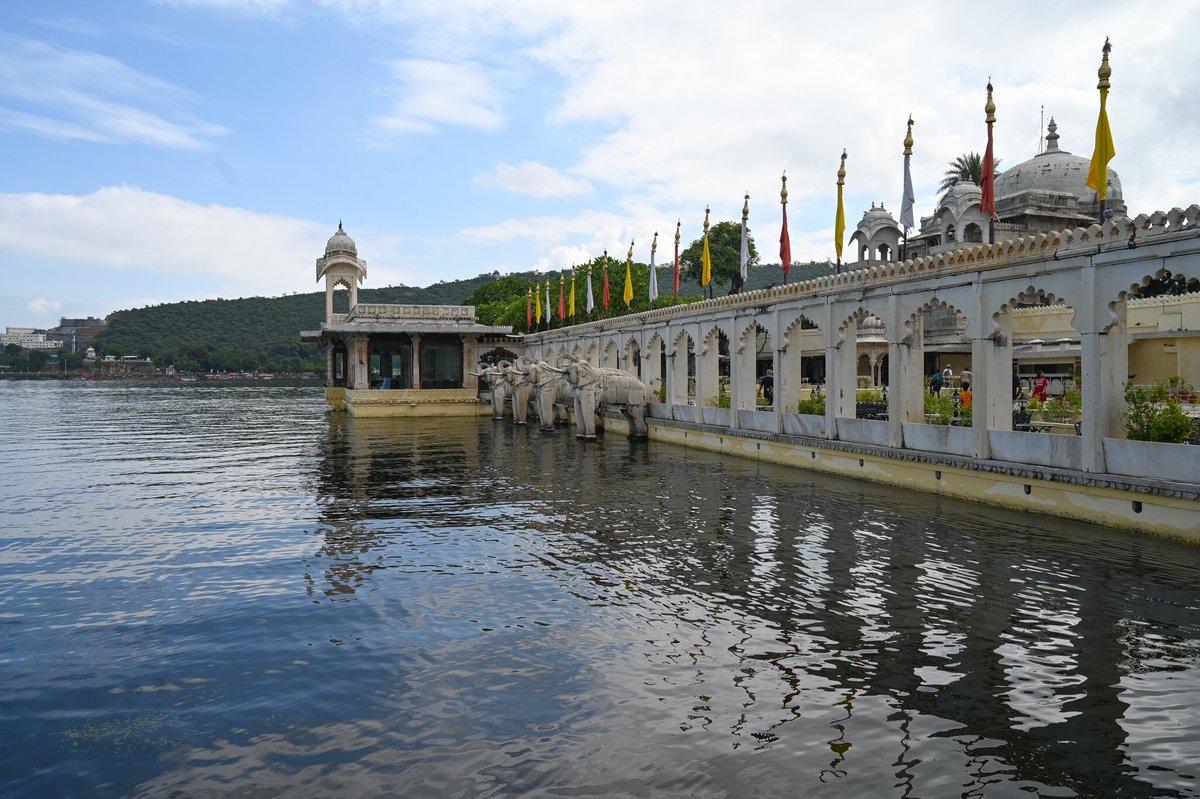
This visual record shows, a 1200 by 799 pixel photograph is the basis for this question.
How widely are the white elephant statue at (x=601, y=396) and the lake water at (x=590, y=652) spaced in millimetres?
13408

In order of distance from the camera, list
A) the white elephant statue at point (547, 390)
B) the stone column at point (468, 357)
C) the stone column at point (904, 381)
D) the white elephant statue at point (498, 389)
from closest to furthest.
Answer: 1. the stone column at point (904, 381)
2. the white elephant statue at point (547, 390)
3. the white elephant statue at point (498, 389)
4. the stone column at point (468, 357)

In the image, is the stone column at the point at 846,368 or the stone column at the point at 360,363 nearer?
the stone column at the point at 846,368

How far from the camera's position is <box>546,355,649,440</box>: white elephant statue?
2898 centimetres

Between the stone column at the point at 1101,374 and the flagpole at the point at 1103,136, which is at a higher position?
the flagpole at the point at 1103,136

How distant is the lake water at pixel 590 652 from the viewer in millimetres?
5586

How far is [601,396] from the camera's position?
2952cm

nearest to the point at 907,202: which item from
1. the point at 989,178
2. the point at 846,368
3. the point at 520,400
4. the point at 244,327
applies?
the point at 989,178

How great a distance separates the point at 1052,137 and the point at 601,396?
28.5m

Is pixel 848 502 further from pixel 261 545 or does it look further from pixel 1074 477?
pixel 261 545

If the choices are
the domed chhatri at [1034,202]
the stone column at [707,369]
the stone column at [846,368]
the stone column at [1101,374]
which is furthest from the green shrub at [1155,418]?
the domed chhatri at [1034,202]

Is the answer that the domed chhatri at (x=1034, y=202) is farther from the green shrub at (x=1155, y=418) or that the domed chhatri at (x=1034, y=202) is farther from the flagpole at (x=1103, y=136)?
the green shrub at (x=1155, y=418)

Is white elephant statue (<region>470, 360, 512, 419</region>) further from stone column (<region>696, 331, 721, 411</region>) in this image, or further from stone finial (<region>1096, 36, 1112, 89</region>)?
stone finial (<region>1096, 36, 1112, 89</region>)

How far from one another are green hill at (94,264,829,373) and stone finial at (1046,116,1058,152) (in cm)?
5957

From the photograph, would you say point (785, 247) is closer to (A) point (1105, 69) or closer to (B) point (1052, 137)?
(A) point (1105, 69)
